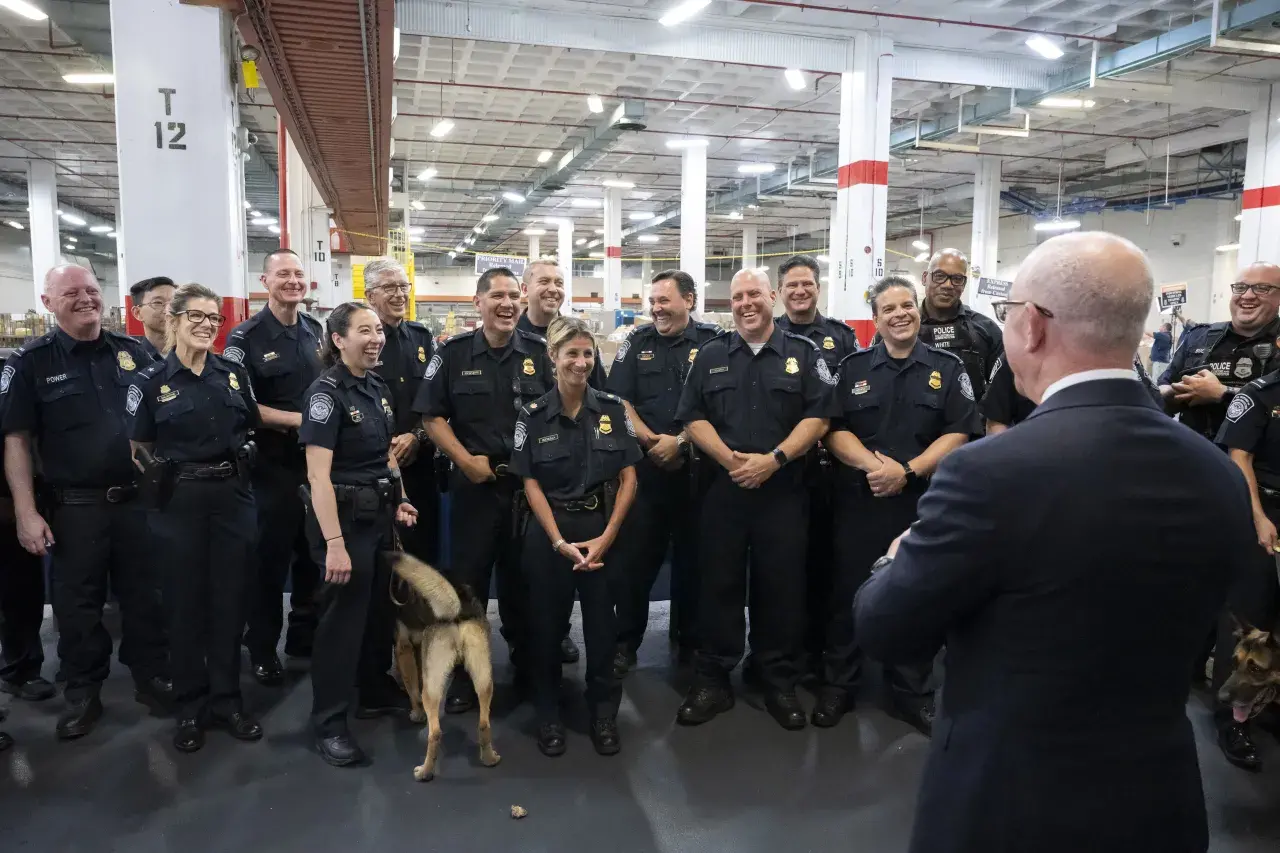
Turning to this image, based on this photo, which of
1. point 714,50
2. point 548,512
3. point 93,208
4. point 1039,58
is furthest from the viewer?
point 93,208

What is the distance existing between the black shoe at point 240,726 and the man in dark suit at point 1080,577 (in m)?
2.90

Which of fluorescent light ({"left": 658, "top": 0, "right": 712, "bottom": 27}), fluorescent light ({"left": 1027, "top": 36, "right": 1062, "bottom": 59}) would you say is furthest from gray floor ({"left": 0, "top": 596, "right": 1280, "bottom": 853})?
fluorescent light ({"left": 1027, "top": 36, "right": 1062, "bottom": 59})

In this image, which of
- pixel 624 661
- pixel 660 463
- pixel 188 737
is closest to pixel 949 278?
pixel 660 463

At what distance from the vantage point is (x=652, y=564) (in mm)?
3994

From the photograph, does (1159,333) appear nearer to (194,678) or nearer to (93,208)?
(194,678)

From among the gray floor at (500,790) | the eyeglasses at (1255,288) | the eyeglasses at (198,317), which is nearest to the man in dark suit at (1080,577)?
the gray floor at (500,790)

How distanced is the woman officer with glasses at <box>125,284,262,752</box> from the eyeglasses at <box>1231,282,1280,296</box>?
439cm

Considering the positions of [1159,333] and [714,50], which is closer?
[714,50]

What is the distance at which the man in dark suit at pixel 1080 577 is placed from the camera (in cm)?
111

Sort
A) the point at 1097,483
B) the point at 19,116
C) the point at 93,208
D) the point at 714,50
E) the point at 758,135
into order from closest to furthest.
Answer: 1. the point at 1097,483
2. the point at 714,50
3. the point at 19,116
4. the point at 758,135
5. the point at 93,208

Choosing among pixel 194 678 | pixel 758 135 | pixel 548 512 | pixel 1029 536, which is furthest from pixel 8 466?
pixel 758 135

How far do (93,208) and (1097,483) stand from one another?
93.3 ft

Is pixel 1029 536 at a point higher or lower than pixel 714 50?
lower

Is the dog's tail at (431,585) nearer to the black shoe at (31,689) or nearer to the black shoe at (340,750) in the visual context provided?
the black shoe at (340,750)
